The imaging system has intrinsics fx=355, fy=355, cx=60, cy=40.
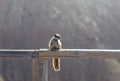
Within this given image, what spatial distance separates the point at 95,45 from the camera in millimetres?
13727

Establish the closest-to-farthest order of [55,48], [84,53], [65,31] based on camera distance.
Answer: [84,53] → [55,48] → [65,31]

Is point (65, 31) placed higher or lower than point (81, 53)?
higher

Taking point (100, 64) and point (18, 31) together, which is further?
point (18, 31)

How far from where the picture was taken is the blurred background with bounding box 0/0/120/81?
43.2 ft

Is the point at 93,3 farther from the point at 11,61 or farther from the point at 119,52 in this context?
the point at 119,52

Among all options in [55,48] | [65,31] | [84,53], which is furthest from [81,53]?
[65,31]

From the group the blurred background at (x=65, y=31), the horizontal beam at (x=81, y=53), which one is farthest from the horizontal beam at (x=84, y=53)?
the blurred background at (x=65, y=31)

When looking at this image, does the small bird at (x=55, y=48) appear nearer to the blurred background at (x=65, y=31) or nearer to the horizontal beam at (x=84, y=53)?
the horizontal beam at (x=84, y=53)

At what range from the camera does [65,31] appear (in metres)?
14.2

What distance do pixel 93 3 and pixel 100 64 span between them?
11.0ft

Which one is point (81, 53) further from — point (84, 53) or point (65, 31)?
point (65, 31)

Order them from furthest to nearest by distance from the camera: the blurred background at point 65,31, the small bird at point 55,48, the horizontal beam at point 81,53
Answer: the blurred background at point 65,31 → the small bird at point 55,48 → the horizontal beam at point 81,53

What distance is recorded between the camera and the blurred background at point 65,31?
13.2 meters

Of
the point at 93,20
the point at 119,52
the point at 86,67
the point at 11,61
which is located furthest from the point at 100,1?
the point at 119,52
